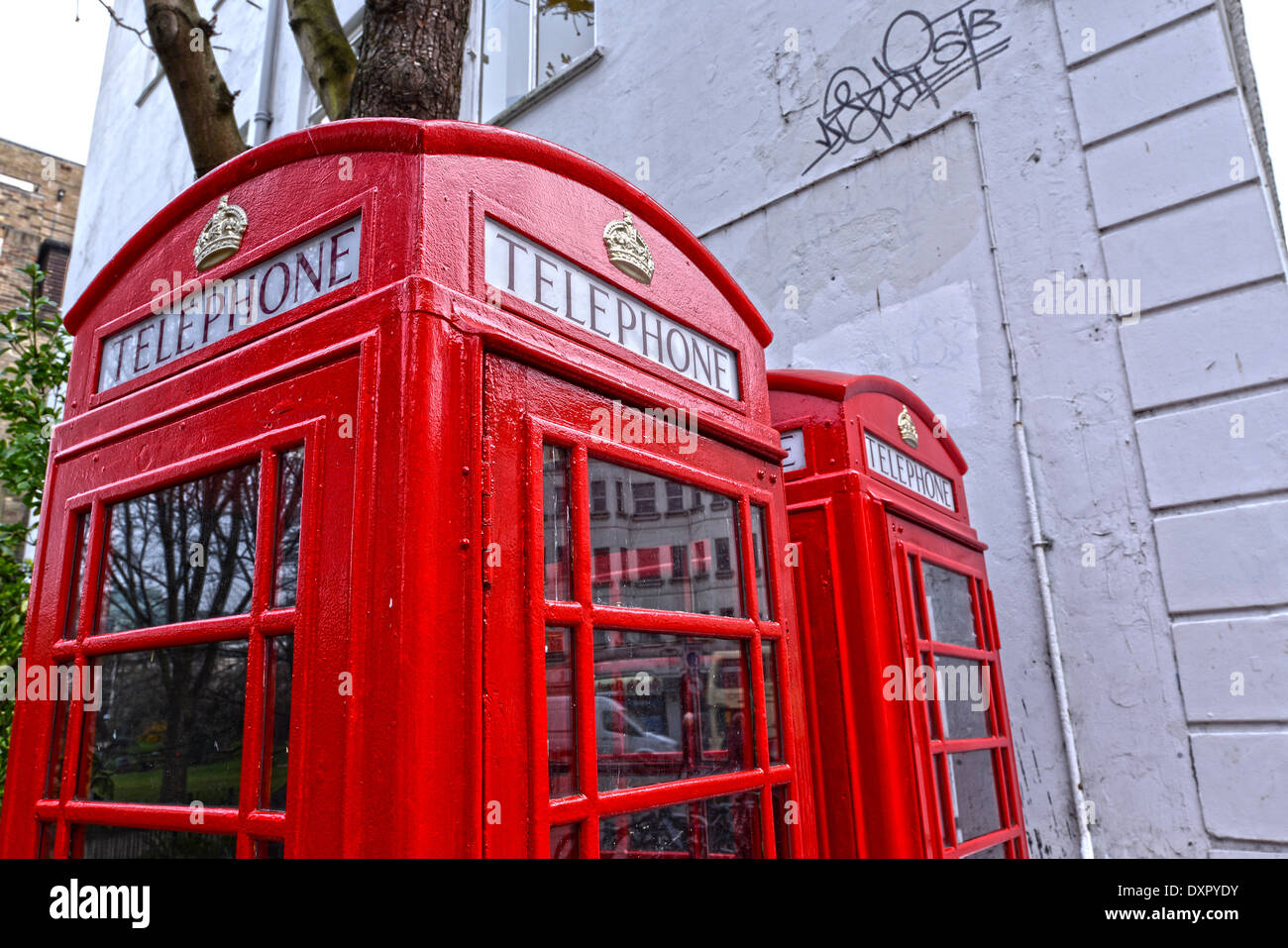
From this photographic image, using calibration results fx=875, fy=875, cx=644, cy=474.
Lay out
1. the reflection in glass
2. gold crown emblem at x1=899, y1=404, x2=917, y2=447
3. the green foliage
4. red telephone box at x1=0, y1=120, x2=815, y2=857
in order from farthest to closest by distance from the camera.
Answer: the green foliage < gold crown emblem at x1=899, y1=404, x2=917, y2=447 < the reflection in glass < red telephone box at x1=0, y1=120, x2=815, y2=857

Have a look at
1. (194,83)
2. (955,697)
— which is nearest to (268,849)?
(955,697)

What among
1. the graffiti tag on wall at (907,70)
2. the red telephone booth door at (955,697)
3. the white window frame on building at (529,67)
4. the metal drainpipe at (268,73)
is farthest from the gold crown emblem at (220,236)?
the metal drainpipe at (268,73)

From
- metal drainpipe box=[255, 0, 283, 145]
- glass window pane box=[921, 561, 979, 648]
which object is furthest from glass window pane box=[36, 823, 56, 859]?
metal drainpipe box=[255, 0, 283, 145]

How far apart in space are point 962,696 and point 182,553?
2.37 meters

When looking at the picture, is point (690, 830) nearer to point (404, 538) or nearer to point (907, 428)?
point (404, 538)

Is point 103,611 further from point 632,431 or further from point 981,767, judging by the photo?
point 981,767

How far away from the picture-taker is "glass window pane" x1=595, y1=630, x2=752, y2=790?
1.53 meters

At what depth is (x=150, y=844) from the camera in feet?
4.75

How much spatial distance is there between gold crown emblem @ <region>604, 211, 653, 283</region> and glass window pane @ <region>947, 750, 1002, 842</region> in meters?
1.76

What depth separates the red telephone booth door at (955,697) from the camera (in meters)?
2.46

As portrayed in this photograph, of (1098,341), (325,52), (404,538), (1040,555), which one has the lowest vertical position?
(404,538)

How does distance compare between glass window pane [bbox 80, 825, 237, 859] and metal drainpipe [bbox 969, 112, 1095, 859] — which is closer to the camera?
glass window pane [bbox 80, 825, 237, 859]

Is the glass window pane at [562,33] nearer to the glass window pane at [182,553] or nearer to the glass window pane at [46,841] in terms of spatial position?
the glass window pane at [182,553]

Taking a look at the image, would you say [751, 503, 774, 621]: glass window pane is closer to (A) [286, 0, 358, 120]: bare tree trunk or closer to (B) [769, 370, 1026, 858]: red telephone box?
(B) [769, 370, 1026, 858]: red telephone box
